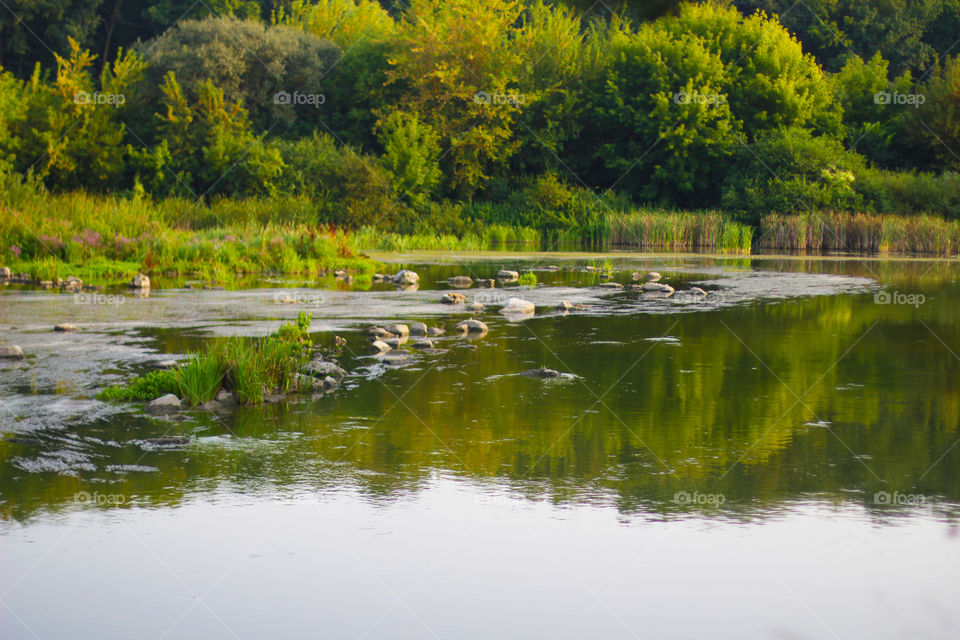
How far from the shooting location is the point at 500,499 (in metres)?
5.99

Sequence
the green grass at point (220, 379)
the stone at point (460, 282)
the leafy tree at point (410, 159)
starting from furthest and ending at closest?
the leafy tree at point (410, 159) → the stone at point (460, 282) → the green grass at point (220, 379)

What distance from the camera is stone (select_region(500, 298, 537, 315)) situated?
15180mm

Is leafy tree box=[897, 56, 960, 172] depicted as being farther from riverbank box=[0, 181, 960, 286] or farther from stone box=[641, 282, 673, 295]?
stone box=[641, 282, 673, 295]

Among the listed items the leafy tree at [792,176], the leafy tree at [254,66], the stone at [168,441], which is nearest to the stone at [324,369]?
the stone at [168,441]

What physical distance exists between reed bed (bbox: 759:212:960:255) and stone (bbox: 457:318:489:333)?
77.3 ft

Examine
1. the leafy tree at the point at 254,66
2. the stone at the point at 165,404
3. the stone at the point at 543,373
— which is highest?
the leafy tree at the point at 254,66

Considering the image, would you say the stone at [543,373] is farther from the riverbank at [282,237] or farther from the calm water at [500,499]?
the riverbank at [282,237]

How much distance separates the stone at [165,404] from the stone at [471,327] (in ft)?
16.8

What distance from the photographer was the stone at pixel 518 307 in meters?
15.2

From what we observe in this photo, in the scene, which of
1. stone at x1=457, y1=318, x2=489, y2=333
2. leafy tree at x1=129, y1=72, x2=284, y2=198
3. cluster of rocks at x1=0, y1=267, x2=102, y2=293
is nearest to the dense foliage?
leafy tree at x1=129, y1=72, x2=284, y2=198

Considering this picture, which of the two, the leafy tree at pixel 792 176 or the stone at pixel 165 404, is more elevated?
the leafy tree at pixel 792 176

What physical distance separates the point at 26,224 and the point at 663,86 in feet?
96.5

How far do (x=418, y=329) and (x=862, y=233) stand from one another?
2562 cm

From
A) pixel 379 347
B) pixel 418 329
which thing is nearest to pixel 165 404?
pixel 379 347
